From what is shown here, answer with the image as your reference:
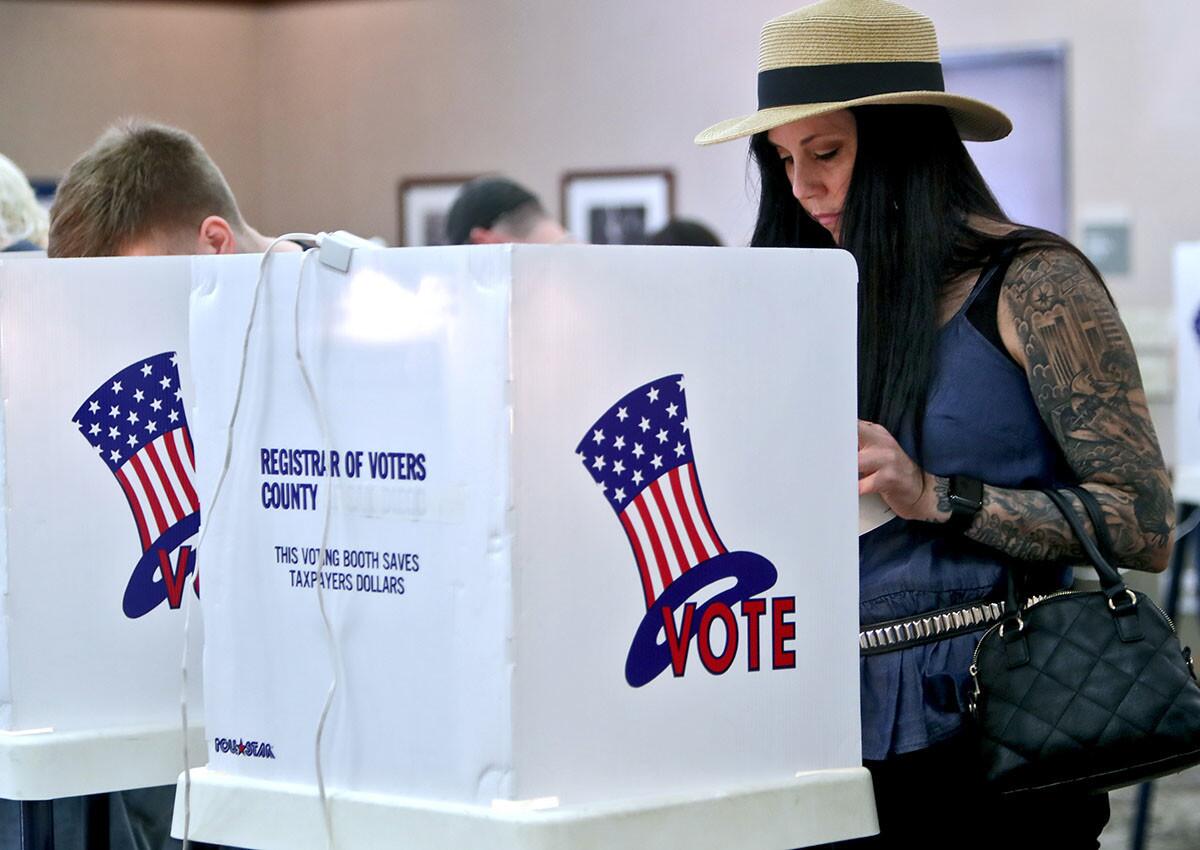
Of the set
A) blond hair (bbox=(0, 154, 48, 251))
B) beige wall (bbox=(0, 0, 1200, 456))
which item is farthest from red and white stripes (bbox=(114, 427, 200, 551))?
beige wall (bbox=(0, 0, 1200, 456))

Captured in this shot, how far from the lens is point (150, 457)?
4.42 ft

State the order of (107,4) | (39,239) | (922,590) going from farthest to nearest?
(107,4)
(39,239)
(922,590)

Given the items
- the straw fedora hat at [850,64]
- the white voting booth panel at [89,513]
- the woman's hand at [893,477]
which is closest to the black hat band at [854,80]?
the straw fedora hat at [850,64]

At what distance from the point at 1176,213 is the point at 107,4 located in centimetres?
440

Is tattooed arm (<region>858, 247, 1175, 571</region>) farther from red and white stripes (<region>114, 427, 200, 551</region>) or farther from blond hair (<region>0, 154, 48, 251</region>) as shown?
blond hair (<region>0, 154, 48, 251</region>)

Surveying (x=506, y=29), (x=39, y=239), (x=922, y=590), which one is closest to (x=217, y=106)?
(x=506, y=29)

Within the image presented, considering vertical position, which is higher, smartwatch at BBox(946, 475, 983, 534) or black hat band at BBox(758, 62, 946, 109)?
black hat band at BBox(758, 62, 946, 109)

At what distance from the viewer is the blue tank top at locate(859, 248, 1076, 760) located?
1284 mm

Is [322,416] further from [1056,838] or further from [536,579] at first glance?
[1056,838]

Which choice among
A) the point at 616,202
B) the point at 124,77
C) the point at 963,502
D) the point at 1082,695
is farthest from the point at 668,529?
the point at 124,77

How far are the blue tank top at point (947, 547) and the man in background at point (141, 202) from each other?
2.28 ft

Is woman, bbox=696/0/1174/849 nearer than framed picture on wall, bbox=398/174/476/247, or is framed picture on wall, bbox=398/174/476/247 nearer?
woman, bbox=696/0/1174/849

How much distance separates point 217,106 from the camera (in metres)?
7.23

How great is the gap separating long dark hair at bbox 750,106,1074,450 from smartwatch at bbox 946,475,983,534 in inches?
2.8
